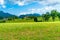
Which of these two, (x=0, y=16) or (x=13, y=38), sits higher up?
(x=0, y=16)

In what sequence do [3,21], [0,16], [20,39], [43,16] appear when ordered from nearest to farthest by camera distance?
[20,39], [3,21], [0,16], [43,16]

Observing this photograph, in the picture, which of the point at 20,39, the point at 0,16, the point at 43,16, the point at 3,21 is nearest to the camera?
the point at 20,39

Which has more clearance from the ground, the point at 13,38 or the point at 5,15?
the point at 5,15

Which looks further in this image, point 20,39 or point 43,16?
point 43,16

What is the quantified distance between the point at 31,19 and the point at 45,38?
546 inches

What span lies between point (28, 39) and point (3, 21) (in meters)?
12.8

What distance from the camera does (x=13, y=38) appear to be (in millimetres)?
14625

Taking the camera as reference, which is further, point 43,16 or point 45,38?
point 43,16

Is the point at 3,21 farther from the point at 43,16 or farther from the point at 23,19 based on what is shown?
the point at 43,16

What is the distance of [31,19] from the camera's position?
92.5 feet

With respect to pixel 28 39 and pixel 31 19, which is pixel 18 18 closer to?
pixel 31 19

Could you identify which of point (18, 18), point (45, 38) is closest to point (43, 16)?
point (18, 18)

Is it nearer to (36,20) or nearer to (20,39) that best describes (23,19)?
(36,20)

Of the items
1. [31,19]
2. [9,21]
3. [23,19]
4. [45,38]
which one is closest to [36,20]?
[31,19]
